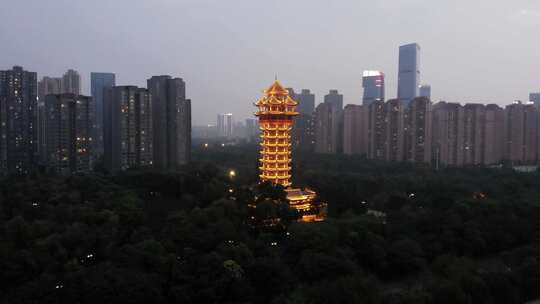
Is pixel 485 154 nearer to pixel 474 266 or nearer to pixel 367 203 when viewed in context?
pixel 367 203

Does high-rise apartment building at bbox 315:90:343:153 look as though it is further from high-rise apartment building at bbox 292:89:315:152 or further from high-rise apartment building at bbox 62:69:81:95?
high-rise apartment building at bbox 62:69:81:95

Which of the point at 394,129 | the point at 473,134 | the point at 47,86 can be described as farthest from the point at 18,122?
the point at 473,134

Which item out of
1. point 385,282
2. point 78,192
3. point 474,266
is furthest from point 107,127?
point 474,266

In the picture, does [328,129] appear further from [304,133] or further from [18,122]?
[18,122]

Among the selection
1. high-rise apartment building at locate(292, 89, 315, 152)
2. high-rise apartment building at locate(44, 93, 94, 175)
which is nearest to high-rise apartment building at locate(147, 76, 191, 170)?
high-rise apartment building at locate(44, 93, 94, 175)

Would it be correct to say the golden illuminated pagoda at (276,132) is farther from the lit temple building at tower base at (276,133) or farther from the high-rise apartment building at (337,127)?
the high-rise apartment building at (337,127)

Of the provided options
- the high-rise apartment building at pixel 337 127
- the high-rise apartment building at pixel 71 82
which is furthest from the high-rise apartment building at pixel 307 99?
the high-rise apartment building at pixel 71 82

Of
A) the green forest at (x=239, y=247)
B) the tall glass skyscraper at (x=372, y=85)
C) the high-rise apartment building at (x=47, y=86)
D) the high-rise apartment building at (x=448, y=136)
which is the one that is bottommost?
the green forest at (x=239, y=247)
